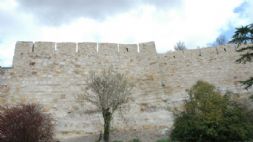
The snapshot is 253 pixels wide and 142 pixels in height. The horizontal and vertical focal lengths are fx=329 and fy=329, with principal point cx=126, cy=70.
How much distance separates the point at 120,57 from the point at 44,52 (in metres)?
3.14

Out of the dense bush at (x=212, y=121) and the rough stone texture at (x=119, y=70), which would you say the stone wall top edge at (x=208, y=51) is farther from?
the dense bush at (x=212, y=121)

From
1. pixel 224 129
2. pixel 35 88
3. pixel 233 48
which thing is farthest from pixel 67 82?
pixel 233 48

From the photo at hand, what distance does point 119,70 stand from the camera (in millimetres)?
13625

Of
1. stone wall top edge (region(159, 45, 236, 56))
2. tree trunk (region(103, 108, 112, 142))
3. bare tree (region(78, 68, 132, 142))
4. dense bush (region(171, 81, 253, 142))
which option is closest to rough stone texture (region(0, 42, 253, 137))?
stone wall top edge (region(159, 45, 236, 56))

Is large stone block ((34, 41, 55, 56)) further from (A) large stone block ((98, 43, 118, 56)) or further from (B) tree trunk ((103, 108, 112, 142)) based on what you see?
(B) tree trunk ((103, 108, 112, 142))

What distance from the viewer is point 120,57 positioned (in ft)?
45.7

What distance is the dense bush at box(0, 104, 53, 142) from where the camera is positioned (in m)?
9.04

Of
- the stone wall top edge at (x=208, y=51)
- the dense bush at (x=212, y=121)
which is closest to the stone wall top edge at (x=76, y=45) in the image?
the stone wall top edge at (x=208, y=51)

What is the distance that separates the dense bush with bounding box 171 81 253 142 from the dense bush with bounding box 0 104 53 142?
4.30 meters

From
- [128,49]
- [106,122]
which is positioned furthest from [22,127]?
[128,49]

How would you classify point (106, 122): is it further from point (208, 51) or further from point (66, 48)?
point (208, 51)

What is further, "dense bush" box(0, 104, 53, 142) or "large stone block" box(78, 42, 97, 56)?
"large stone block" box(78, 42, 97, 56)

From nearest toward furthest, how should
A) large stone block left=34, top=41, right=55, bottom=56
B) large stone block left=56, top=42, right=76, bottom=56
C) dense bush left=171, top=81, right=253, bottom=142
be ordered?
1. dense bush left=171, top=81, right=253, bottom=142
2. large stone block left=34, top=41, right=55, bottom=56
3. large stone block left=56, top=42, right=76, bottom=56

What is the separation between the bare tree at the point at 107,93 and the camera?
11165mm
